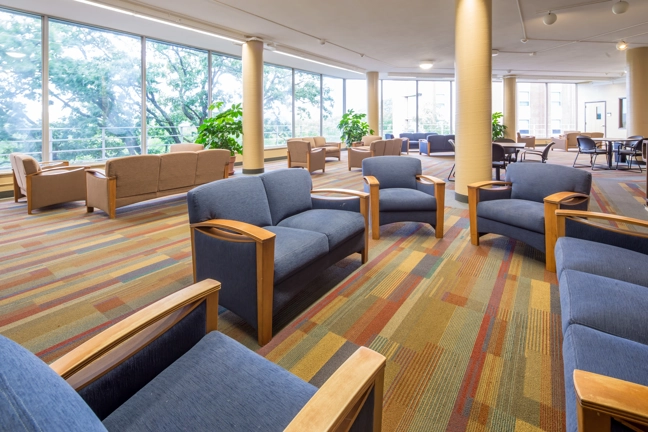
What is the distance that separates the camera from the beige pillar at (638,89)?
9875mm

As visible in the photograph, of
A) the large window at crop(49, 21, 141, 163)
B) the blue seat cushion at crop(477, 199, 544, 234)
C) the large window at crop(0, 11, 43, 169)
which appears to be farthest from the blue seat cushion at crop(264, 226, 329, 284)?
the large window at crop(49, 21, 141, 163)

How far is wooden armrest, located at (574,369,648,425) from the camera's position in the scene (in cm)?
81

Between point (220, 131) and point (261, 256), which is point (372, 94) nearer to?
point (220, 131)

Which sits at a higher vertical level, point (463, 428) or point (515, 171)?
point (515, 171)

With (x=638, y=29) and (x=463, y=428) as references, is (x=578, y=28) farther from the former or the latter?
(x=463, y=428)

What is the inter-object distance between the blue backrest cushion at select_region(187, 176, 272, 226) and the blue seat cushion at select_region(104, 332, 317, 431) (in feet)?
3.70

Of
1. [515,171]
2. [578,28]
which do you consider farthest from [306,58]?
[515,171]

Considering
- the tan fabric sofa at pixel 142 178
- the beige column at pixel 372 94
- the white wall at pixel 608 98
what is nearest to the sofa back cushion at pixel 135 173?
the tan fabric sofa at pixel 142 178

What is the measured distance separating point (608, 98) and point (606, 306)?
2004 centimetres

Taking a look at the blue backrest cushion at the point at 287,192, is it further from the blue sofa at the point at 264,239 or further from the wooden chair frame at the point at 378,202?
the wooden chair frame at the point at 378,202

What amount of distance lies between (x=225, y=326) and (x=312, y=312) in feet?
1.75

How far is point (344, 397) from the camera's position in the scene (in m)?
0.81

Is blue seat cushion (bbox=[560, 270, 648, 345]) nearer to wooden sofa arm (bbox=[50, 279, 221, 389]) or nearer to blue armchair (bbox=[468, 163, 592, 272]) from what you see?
blue armchair (bbox=[468, 163, 592, 272])

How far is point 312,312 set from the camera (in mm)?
2332
